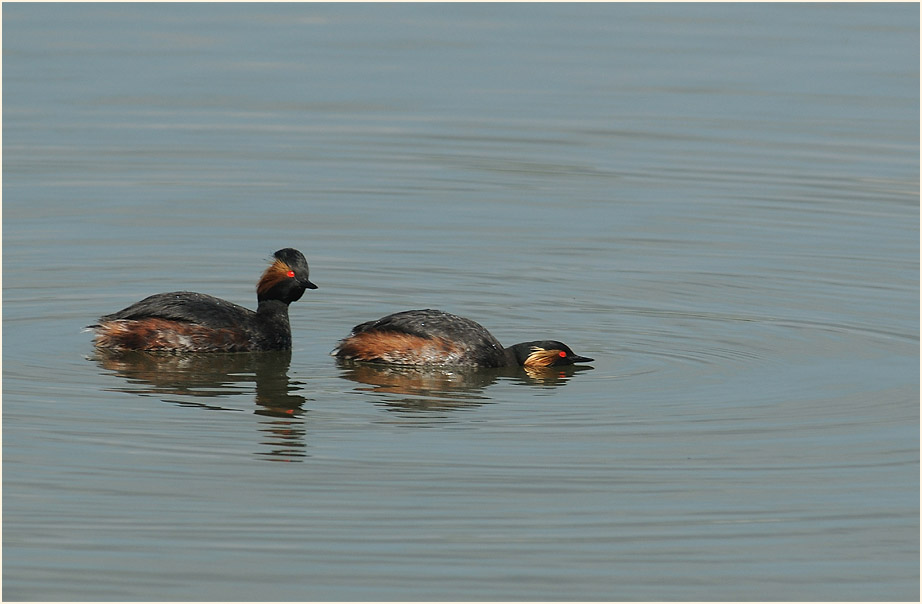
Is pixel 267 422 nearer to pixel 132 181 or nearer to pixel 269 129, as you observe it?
pixel 132 181

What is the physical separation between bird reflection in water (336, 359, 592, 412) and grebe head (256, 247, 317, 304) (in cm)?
85

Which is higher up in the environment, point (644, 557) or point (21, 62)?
point (21, 62)

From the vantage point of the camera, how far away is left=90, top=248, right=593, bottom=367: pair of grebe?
1341cm

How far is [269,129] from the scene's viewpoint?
22.3 meters

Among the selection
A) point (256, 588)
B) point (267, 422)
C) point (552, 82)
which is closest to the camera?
point (256, 588)

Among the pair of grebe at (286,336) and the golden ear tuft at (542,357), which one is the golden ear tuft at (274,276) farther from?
the golden ear tuft at (542,357)

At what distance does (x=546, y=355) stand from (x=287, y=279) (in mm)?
2262

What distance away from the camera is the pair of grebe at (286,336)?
13.4 m

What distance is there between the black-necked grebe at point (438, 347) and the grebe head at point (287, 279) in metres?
0.88

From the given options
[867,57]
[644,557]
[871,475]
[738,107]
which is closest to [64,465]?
[644,557]

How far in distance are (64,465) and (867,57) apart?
1903cm

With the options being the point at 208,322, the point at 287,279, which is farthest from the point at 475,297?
the point at 208,322

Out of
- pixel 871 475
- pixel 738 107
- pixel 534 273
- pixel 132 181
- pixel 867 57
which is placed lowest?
pixel 871 475

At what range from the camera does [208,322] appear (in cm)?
1372
